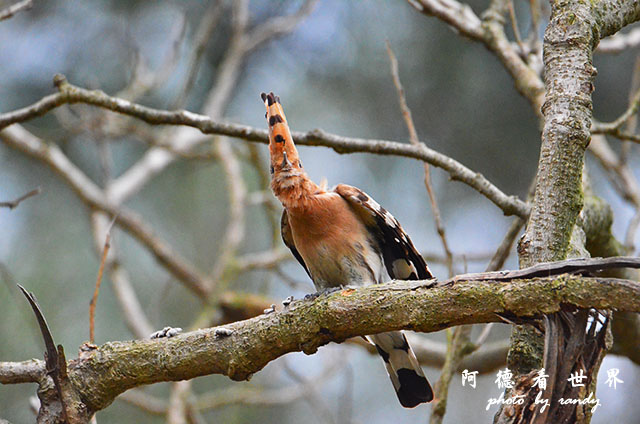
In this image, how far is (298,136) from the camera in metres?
3.66

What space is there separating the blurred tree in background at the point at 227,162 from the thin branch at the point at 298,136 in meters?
2.17

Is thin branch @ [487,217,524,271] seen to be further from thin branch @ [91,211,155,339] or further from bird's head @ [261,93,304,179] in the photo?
thin branch @ [91,211,155,339]

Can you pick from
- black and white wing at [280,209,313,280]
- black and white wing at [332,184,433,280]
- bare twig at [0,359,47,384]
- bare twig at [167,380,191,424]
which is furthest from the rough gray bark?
bare twig at [167,380,191,424]

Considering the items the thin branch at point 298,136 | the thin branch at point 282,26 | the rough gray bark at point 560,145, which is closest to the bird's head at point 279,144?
the thin branch at point 298,136

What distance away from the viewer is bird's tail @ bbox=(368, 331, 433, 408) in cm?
383

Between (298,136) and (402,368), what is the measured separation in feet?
4.68

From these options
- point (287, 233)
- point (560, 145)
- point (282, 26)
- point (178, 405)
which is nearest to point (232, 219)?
point (178, 405)

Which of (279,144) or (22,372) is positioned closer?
(22,372)

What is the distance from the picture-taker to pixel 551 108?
2.72 metres

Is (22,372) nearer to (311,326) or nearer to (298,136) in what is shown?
(311,326)

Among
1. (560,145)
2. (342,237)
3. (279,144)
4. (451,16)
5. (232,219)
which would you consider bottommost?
(560,145)

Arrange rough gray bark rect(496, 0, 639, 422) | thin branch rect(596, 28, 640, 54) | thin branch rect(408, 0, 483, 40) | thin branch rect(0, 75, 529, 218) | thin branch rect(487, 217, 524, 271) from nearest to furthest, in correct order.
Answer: rough gray bark rect(496, 0, 639, 422) → thin branch rect(0, 75, 529, 218) → thin branch rect(487, 217, 524, 271) → thin branch rect(408, 0, 483, 40) → thin branch rect(596, 28, 640, 54)

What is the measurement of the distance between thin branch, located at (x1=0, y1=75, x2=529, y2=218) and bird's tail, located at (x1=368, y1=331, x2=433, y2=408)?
101 cm

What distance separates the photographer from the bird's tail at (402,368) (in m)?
3.83
